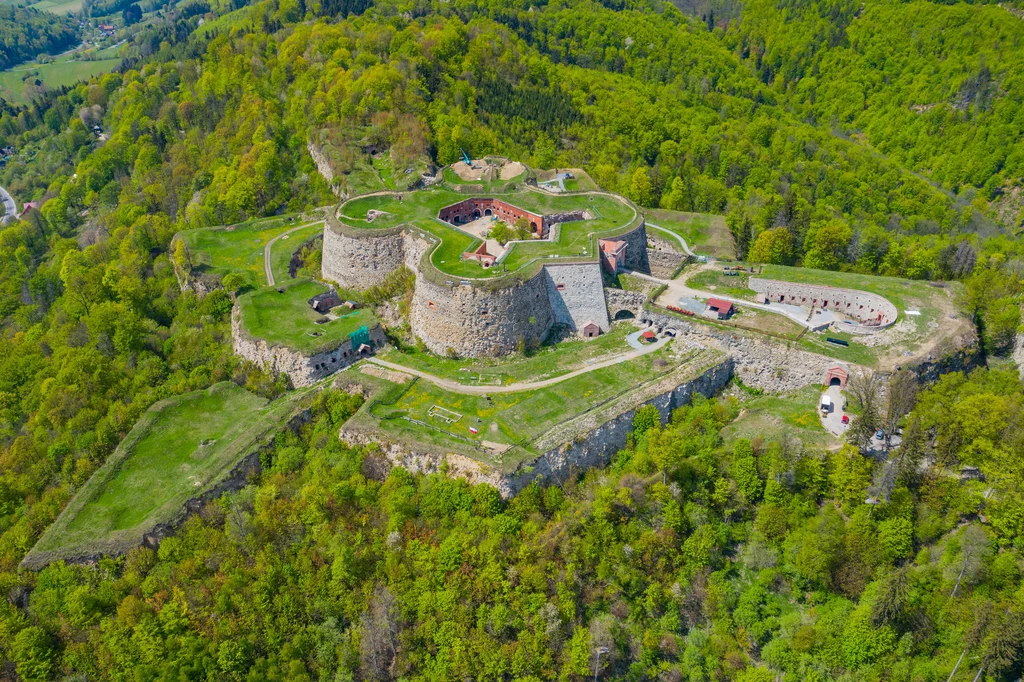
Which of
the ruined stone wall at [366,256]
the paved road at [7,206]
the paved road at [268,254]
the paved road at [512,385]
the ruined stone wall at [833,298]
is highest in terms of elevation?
the ruined stone wall at [366,256]

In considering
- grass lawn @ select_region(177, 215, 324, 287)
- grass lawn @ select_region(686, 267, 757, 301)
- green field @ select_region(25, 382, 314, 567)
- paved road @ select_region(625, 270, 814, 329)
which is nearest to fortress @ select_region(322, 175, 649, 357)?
paved road @ select_region(625, 270, 814, 329)

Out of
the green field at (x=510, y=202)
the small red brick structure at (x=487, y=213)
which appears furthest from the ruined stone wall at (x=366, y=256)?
the small red brick structure at (x=487, y=213)

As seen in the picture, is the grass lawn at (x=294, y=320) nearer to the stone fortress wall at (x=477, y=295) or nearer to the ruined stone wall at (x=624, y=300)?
the stone fortress wall at (x=477, y=295)


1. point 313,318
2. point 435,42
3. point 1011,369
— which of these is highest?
point 435,42

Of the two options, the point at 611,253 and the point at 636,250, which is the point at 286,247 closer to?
the point at 611,253

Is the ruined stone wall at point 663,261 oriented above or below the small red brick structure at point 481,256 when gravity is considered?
below

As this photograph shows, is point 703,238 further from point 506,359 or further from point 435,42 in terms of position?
point 435,42

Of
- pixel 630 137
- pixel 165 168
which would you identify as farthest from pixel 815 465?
pixel 165 168
